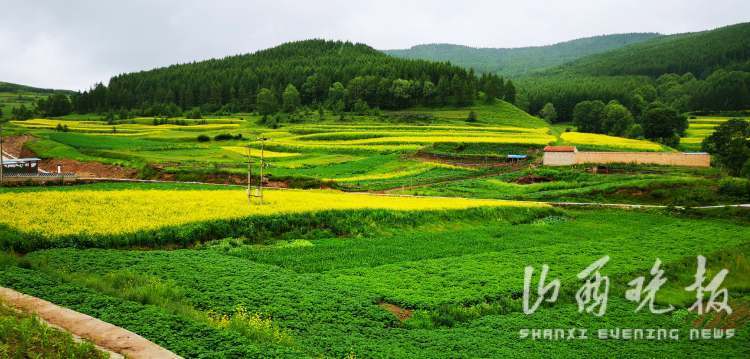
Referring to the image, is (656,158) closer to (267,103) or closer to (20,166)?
(20,166)

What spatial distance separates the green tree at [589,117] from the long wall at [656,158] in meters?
46.3

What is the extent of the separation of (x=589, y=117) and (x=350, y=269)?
92854 mm

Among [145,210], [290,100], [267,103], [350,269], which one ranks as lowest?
[350,269]

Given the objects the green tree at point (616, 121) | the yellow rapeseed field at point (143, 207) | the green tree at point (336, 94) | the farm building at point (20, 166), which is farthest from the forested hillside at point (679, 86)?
the farm building at point (20, 166)

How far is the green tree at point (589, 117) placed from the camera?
9875 cm

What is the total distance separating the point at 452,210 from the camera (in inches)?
1158

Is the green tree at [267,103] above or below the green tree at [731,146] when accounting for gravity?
above

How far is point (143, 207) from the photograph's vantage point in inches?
985

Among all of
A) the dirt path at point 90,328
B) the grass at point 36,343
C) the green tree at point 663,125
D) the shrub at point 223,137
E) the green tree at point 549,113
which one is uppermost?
the green tree at point 549,113

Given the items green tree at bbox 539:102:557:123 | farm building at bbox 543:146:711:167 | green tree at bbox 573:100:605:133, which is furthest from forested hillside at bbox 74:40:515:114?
farm building at bbox 543:146:711:167

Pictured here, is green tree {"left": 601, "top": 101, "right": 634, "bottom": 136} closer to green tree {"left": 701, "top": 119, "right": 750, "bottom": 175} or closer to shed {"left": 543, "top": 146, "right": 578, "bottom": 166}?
green tree {"left": 701, "top": 119, "right": 750, "bottom": 175}

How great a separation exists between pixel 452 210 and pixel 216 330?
20182 mm

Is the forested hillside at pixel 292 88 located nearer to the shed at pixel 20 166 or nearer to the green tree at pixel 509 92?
the green tree at pixel 509 92

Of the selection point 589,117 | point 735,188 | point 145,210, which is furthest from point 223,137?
point 589,117
